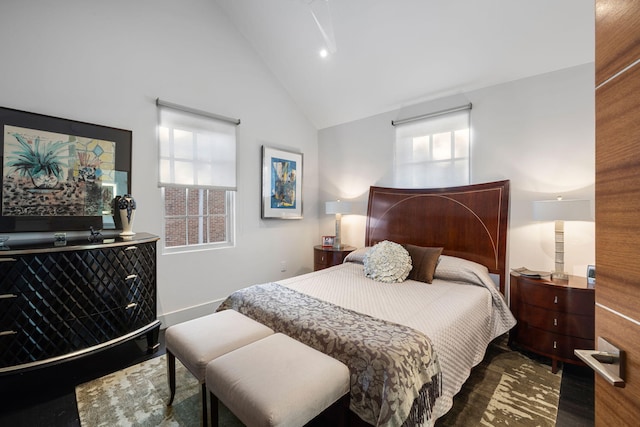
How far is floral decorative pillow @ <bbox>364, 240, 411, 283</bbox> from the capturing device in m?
2.69

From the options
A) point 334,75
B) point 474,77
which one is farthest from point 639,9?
point 334,75

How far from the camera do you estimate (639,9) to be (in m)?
0.51

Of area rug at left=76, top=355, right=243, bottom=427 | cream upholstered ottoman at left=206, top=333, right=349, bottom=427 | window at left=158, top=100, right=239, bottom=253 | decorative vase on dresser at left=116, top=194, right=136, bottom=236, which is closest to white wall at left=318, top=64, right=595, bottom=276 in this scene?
cream upholstered ottoman at left=206, top=333, right=349, bottom=427

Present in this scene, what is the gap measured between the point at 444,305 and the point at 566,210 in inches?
52.0

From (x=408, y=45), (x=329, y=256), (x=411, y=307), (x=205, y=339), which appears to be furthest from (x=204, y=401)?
(x=408, y=45)

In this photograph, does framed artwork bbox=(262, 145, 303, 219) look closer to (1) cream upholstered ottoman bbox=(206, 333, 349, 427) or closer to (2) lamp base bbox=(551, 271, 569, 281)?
(1) cream upholstered ottoman bbox=(206, 333, 349, 427)

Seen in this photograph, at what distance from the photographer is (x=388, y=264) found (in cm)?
274

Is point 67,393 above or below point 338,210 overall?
below

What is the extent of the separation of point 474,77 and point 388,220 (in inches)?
73.9

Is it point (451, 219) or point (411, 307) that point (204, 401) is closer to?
point (411, 307)

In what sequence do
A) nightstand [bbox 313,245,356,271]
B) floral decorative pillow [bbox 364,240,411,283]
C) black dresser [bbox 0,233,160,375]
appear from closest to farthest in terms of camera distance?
1. black dresser [bbox 0,233,160,375]
2. floral decorative pillow [bbox 364,240,411,283]
3. nightstand [bbox 313,245,356,271]

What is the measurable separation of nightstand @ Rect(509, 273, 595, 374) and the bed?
0.56 feet

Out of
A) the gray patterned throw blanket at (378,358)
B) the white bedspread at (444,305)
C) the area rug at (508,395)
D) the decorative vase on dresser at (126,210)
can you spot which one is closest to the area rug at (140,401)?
the gray patterned throw blanket at (378,358)

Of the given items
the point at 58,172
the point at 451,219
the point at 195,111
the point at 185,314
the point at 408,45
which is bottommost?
the point at 185,314
